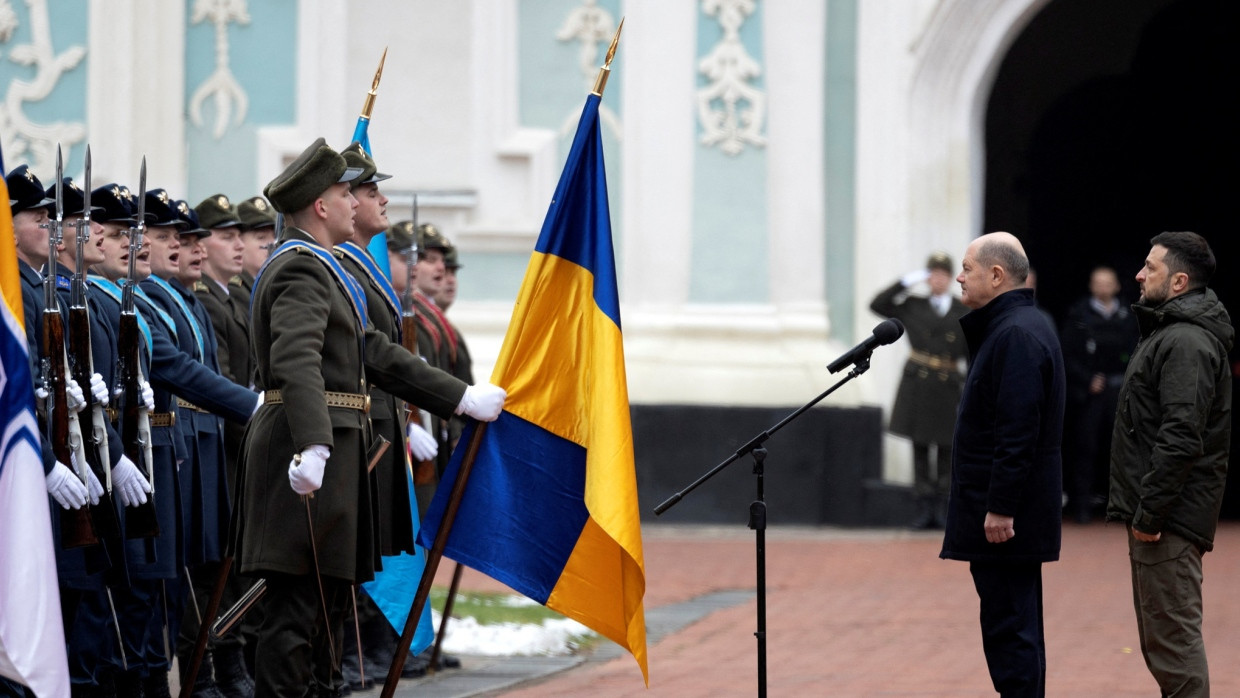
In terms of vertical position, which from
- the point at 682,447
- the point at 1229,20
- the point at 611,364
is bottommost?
the point at 682,447

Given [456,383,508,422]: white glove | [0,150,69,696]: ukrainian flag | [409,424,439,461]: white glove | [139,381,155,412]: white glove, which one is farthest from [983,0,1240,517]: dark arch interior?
[0,150,69,696]: ukrainian flag

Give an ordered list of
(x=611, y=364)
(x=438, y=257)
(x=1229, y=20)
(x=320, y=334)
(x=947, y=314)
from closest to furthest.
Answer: (x=320, y=334), (x=611, y=364), (x=438, y=257), (x=947, y=314), (x=1229, y=20)

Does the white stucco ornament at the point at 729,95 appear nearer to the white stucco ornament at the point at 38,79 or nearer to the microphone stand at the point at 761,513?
the white stucco ornament at the point at 38,79

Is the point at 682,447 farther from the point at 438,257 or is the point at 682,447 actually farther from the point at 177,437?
the point at 177,437

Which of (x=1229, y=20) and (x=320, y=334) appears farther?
(x=1229, y=20)

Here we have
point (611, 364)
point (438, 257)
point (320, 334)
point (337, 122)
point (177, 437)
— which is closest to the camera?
point (320, 334)

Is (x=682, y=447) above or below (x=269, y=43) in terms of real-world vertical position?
below

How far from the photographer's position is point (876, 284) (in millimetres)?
14047

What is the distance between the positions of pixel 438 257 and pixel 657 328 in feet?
16.6

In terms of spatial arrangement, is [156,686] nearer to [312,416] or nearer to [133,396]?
[133,396]

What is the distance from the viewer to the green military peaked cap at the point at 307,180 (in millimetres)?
5984

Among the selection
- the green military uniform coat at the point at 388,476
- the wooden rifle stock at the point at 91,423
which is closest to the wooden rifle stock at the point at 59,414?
the wooden rifle stock at the point at 91,423

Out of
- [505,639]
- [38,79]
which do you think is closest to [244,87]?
[38,79]

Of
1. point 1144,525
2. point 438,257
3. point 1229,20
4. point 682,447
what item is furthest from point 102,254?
point 1229,20
